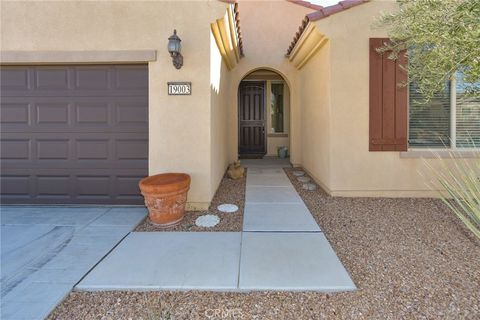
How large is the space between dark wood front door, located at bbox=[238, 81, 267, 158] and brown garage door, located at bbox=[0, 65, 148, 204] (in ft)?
21.3

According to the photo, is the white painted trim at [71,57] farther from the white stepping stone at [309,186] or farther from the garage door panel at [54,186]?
the white stepping stone at [309,186]

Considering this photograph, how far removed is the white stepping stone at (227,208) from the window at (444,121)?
3.63m

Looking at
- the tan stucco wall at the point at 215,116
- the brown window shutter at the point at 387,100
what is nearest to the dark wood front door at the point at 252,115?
the tan stucco wall at the point at 215,116

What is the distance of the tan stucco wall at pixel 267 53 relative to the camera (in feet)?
29.5

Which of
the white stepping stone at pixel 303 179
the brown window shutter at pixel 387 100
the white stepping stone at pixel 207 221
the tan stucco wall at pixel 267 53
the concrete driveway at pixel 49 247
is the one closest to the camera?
the concrete driveway at pixel 49 247

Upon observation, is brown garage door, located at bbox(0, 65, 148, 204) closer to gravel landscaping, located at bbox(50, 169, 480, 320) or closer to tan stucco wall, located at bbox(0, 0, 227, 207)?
tan stucco wall, located at bbox(0, 0, 227, 207)

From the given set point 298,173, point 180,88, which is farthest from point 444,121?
point 180,88

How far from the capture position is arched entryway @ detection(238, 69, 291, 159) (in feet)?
36.6

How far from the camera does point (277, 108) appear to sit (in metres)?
11.2

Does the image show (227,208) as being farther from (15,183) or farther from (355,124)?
(15,183)

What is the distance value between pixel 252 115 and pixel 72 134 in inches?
284

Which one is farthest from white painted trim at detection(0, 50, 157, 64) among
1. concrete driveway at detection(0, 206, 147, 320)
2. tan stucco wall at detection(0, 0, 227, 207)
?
concrete driveway at detection(0, 206, 147, 320)

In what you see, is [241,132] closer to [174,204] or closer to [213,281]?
[174,204]

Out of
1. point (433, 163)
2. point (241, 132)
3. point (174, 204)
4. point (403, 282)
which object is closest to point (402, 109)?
point (433, 163)
